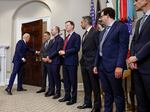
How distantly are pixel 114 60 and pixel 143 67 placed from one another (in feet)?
1.93

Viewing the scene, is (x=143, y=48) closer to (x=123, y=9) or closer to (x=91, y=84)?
(x=91, y=84)

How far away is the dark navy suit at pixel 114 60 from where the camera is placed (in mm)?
2633

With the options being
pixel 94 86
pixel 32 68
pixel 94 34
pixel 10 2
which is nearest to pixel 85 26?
pixel 94 34

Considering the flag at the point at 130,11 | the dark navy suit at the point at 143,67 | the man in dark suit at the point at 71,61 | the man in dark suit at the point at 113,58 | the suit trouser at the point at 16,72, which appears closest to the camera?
the dark navy suit at the point at 143,67

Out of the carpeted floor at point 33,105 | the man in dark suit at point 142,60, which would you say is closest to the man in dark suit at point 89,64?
the carpeted floor at point 33,105

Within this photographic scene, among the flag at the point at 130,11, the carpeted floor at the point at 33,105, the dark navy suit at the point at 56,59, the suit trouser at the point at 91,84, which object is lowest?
the carpeted floor at the point at 33,105

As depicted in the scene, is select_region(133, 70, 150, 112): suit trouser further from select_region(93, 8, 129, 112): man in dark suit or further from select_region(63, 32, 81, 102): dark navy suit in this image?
select_region(63, 32, 81, 102): dark navy suit

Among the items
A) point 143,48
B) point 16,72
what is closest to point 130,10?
point 143,48

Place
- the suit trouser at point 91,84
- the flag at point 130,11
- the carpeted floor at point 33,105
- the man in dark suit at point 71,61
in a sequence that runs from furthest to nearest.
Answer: the flag at point 130,11
the man in dark suit at point 71,61
the carpeted floor at point 33,105
the suit trouser at point 91,84

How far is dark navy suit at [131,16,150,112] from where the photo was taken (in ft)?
6.86

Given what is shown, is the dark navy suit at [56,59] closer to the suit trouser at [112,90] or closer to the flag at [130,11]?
the flag at [130,11]

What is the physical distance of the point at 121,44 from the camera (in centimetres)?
264

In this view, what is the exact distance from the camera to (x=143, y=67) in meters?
2.12

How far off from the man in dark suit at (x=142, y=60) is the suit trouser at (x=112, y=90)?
1.49ft
